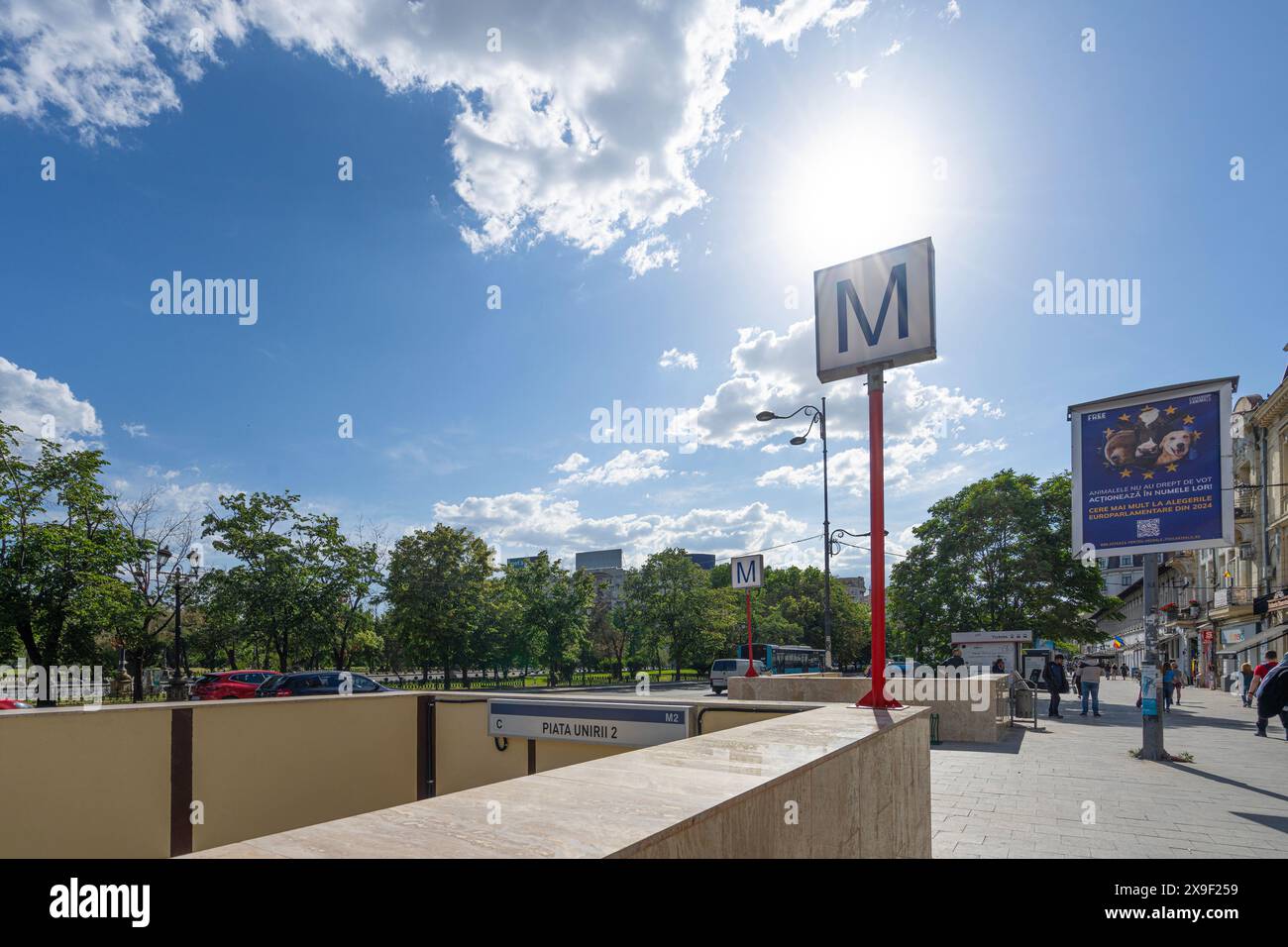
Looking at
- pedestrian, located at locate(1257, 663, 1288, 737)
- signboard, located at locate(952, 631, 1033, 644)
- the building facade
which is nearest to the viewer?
pedestrian, located at locate(1257, 663, 1288, 737)

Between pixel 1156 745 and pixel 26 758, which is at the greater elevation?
pixel 26 758

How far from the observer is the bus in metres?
43.2

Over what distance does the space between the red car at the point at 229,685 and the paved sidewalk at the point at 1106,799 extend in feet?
74.2

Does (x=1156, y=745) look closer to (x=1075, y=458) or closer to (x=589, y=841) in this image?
(x=1075, y=458)

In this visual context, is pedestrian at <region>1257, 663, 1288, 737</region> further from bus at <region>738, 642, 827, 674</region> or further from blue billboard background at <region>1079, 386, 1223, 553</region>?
bus at <region>738, 642, 827, 674</region>

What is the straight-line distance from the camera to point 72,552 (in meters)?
24.0

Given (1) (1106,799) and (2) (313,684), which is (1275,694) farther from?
(2) (313,684)

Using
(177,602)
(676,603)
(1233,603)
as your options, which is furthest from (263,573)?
(1233,603)

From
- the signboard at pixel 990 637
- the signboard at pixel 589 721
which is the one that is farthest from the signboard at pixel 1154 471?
the signboard at pixel 990 637

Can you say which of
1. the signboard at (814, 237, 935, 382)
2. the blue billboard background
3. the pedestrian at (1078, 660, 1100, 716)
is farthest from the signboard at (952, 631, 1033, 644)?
the signboard at (814, 237, 935, 382)

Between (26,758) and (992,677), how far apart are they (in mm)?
16657

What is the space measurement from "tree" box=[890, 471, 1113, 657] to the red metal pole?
31.8 metres

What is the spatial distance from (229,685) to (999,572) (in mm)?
31918
